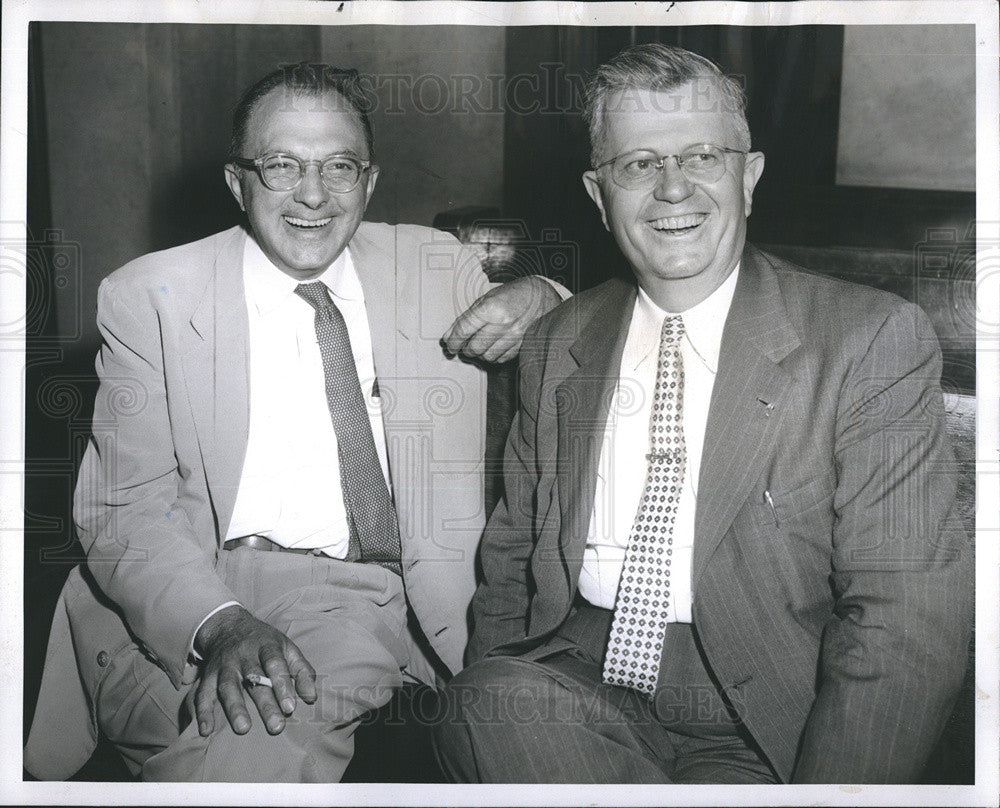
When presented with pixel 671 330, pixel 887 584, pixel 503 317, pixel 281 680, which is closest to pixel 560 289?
pixel 503 317

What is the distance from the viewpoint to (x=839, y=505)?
5.72ft

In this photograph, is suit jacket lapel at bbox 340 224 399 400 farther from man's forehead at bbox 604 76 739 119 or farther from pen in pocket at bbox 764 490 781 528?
pen in pocket at bbox 764 490 781 528

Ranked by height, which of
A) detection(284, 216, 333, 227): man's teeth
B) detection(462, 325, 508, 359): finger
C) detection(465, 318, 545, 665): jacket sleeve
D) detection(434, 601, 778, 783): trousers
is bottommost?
detection(434, 601, 778, 783): trousers

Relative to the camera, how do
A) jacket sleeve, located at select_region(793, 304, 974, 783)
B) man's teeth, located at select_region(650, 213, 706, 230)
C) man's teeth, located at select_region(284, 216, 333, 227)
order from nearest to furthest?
jacket sleeve, located at select_region(793, 304, 974, 783)
man's teeth, located at select_region(650, 213, 706, 230)
man's teeth, located at select_region(284, 216, 333, 227)

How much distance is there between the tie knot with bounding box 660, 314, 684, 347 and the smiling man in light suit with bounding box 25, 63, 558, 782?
234mm

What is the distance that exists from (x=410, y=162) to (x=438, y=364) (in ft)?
1.34

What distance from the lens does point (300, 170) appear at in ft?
6.12

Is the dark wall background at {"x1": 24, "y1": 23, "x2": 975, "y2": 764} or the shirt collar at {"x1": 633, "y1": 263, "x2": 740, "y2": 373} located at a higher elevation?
the dark wall background at {"x1": 24, "y1": 23, "x2": 975, "y2": 764}

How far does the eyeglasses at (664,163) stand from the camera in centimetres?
179

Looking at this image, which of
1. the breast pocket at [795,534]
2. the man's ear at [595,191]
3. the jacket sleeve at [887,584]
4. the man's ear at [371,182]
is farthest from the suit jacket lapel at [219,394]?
the jacket sleeve at [887,584]

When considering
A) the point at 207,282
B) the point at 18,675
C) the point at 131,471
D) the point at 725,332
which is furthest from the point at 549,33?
the point at 18,675

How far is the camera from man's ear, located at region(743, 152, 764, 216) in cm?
187

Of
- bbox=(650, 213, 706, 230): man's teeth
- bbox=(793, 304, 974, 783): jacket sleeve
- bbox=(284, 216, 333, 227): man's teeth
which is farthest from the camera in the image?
bbox=(284, 216, 333, 227): man's teeth

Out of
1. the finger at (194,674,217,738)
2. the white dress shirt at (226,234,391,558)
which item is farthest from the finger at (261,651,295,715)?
the white dress shirt at (226,234,391,558)
